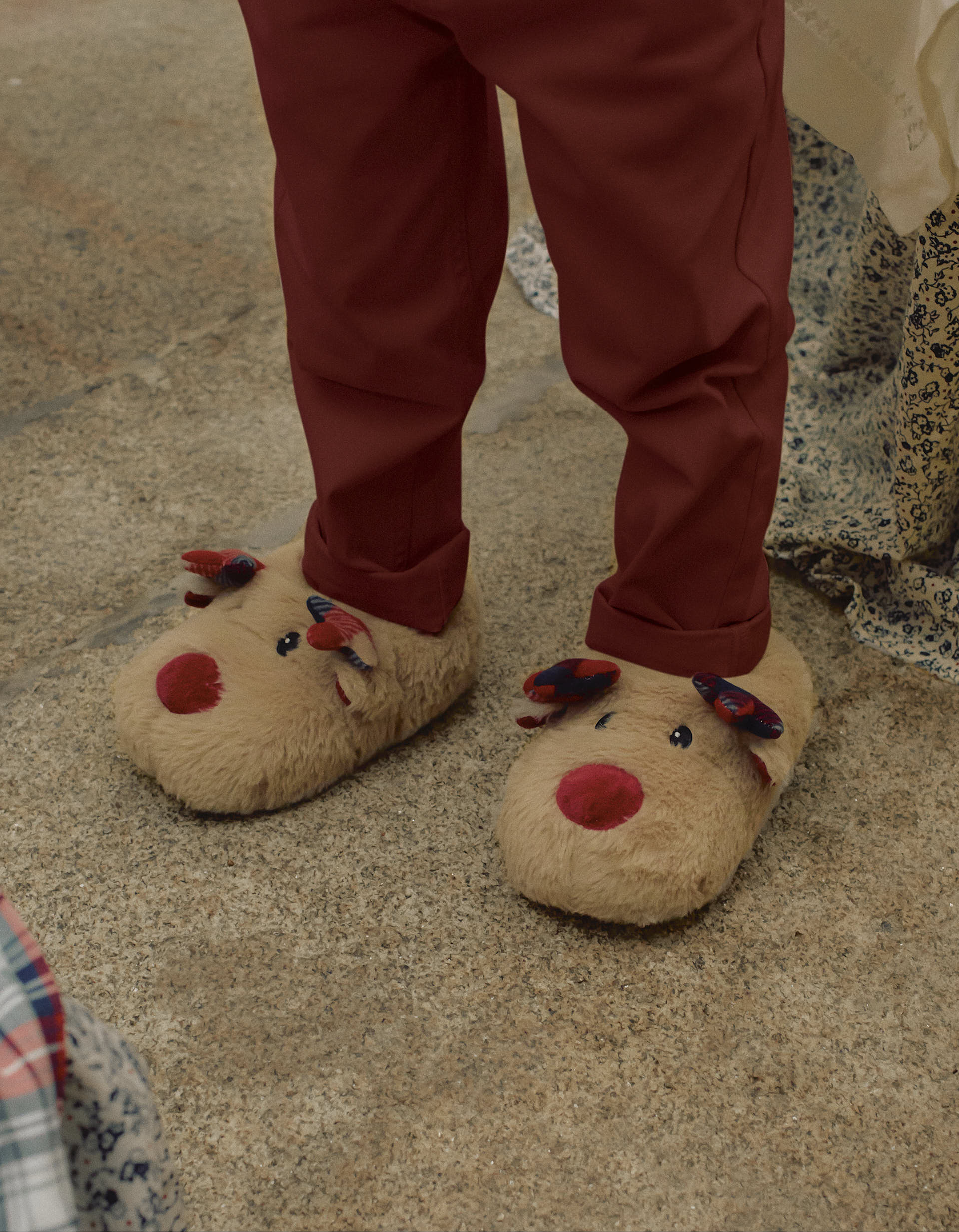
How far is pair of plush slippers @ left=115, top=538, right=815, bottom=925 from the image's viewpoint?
0.79 m

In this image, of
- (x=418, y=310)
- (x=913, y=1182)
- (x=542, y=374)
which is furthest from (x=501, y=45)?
(x=542, y=374)

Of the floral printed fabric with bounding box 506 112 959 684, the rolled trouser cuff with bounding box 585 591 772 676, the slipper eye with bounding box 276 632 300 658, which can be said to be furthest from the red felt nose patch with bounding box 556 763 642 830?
the floral printed fabric with bounding box 506 112 959 684

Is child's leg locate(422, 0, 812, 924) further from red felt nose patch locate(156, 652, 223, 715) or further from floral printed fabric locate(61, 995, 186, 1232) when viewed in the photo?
floral printed fabric locate(61, 995, 186, 1232)

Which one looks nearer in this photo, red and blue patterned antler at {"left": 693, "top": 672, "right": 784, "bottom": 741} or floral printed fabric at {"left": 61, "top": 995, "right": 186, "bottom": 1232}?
floral printed fabric at {"left": 61, "top": 995, "right": 186, "bottom": 1232}

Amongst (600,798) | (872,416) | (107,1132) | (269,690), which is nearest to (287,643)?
(269,690)

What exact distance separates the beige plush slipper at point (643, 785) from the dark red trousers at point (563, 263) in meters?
0.04

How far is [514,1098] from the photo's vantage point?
72 cm

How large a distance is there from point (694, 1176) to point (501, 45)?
70cm

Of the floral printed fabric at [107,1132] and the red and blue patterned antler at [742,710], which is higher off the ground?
the floral printed fabric at [107,1132]

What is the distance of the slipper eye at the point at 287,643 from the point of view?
35.3 inches

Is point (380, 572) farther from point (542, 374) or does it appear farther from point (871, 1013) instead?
point (542, 374)

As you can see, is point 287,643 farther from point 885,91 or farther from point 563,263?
point 885,91

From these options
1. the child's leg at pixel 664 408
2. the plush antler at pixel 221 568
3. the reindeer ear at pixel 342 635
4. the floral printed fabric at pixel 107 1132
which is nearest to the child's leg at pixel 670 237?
the child's leg at pixel 664 408

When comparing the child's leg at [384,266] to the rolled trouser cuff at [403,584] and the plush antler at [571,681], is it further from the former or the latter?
the plush antler at [571,681]
